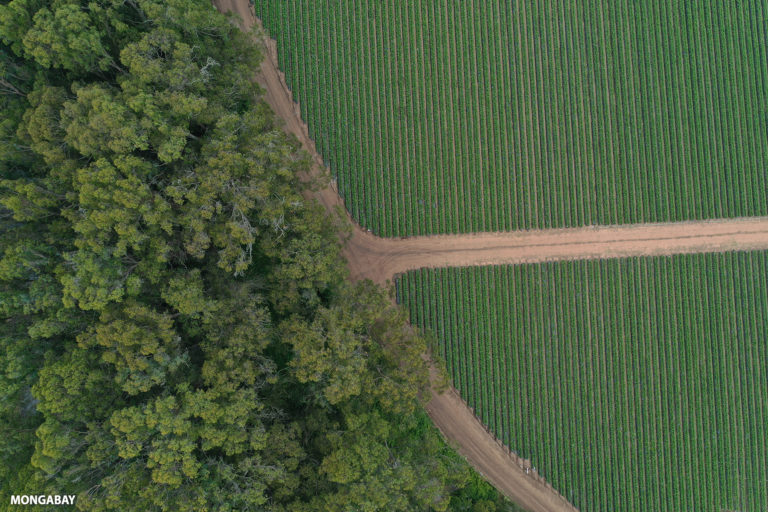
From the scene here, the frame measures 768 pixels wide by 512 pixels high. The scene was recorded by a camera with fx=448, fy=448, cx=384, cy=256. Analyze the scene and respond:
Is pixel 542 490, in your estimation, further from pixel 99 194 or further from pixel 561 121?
pixel 99 194

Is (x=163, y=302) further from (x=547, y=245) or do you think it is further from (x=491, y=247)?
(x=547, y=245)

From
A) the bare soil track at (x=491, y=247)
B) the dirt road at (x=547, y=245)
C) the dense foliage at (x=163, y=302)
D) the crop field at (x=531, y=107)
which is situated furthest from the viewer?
the crop field at (x=531, y=107)

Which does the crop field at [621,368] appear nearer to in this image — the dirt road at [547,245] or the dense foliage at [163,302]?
the dirt road at [547,245]

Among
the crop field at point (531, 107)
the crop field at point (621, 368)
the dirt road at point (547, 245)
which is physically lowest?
the crop field at point (621, 368)

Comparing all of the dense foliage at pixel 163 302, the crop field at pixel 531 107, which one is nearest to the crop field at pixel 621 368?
the crop field at pixel 531 107

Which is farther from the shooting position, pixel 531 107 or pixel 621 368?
pixel 531 107

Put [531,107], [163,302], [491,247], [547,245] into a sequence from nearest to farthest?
1. [163,302]
2. [491,247]
3. [547,245]
4. [531,107]

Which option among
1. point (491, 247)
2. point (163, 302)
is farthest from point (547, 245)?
point (163, 302)
